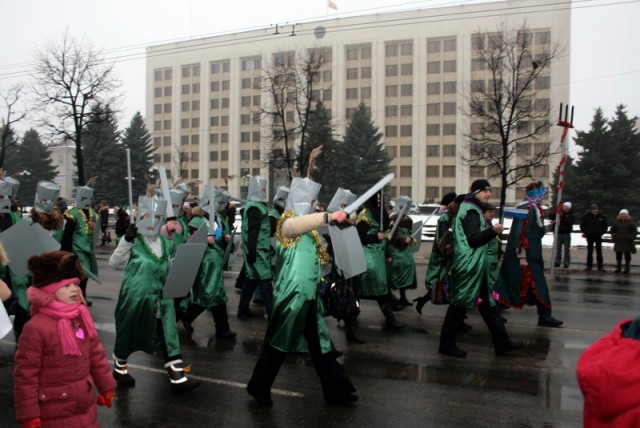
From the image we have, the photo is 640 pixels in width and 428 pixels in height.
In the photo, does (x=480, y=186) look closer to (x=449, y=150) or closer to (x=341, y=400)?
(x=341, y=400)

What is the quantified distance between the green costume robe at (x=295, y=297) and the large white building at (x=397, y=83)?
62.1 metres

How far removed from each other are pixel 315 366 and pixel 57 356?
228cm

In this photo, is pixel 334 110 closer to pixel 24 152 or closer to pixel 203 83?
pixel 203 83

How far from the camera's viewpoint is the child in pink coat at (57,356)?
3.42 meters

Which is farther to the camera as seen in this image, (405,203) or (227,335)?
(405,203)

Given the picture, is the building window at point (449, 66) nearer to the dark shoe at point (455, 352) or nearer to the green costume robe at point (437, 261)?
the green costume robe at point (437, 261)

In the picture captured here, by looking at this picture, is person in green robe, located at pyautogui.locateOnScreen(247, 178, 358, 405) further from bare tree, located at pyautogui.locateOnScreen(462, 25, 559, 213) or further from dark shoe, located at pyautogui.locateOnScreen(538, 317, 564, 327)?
bare tree, located at pyautogui.locateOnScreen(462, 25, 559, 213)

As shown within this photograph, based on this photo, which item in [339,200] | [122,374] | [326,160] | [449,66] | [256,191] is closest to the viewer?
[122,374]

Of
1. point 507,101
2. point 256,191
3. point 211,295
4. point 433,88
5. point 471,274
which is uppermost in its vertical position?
point 433,88

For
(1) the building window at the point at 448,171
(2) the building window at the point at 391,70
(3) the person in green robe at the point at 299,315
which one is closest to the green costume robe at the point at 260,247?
(3) the person in green robe at the point at 299,315

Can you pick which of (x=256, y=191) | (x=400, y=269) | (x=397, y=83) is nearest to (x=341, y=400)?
(x=256, y=191)

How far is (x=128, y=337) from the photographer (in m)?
5.60

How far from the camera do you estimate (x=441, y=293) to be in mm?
7574

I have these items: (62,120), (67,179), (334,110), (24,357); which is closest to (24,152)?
(67,179)
